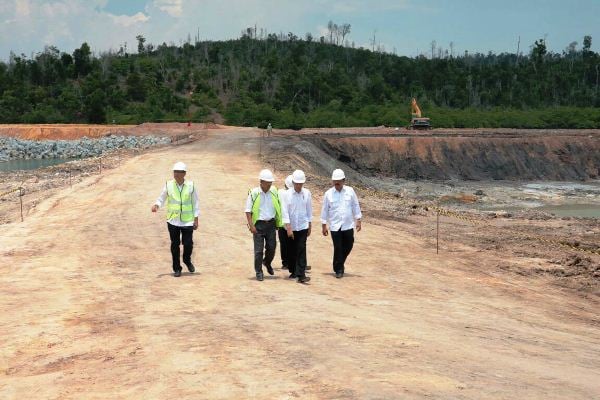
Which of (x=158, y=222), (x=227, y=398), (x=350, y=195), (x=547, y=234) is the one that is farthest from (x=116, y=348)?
(x=547, y=234)

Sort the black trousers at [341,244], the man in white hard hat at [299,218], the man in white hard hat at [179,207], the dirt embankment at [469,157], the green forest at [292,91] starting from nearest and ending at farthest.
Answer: the man in white hard hat at [179,207]
the man in white hard hat at [299,218]
the black trousers at [341,244]
the dirt embankment at [469,157]
the green forest at [292,91]

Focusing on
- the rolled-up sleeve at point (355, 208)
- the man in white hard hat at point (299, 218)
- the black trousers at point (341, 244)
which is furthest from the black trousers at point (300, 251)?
the rolled-up sleeve at point (355, 208)

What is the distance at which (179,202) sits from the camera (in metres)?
10.1

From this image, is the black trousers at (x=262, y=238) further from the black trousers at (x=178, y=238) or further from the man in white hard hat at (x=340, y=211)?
the black trousers at (x=178, y=238)

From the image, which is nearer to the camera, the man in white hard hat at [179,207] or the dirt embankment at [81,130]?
the man in white hard hat at [179,207]

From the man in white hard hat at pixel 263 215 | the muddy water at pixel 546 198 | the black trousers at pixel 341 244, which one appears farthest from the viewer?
the muddy water at pixel 546 198

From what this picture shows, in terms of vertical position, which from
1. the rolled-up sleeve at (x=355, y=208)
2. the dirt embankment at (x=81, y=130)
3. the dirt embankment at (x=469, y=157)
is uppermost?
the dirt embankment at (x=81, y=130)

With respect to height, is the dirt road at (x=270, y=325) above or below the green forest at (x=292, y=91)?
below

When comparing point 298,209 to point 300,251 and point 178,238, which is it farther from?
point 178,238

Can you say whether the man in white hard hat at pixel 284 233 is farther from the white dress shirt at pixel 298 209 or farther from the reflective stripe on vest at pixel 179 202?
the reflective stripe on vest at pixel 179 202

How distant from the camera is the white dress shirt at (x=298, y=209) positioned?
10234 millimetres

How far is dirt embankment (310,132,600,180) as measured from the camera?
45656 millimetres

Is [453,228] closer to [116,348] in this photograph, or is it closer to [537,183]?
[116,348]

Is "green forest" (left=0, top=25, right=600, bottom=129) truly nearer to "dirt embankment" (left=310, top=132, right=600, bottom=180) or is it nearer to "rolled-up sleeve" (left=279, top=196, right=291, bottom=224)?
"dirt embankment" (left=310, top=132, right=600, bottom=180)
